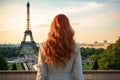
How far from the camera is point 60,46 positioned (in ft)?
6.63

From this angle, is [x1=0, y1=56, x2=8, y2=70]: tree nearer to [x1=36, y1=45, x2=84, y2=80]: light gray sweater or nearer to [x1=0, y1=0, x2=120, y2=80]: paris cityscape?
[x1=0, y1=0, x2=120, y2=80]: paris cityscape

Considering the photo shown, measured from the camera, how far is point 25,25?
758 centimetres

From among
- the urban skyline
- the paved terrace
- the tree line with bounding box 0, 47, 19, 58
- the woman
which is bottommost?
the paved terrace

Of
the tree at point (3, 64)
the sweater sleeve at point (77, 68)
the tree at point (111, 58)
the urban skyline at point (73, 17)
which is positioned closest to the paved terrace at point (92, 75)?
the tree at point (3, 64)

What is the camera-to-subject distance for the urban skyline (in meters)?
7.48


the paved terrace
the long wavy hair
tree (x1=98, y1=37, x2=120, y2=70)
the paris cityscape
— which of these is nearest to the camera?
the long wavy hair

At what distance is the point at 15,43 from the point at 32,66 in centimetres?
64

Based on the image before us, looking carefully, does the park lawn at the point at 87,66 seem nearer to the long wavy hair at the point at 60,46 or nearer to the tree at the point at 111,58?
the tree at the point at 111,58

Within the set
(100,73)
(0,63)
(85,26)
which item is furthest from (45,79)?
(85,26)

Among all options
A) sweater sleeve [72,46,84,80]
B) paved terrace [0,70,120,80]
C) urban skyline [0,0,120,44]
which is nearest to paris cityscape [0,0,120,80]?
urban skyline [0,0,120,44]

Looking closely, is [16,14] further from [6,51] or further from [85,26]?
[85,26]

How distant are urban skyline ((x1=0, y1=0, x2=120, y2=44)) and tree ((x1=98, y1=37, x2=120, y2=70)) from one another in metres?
0.19

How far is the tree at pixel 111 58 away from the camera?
7.29m

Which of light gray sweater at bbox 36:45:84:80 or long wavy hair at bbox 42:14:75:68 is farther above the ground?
long wavy hair at bbox 42:14:75:68
